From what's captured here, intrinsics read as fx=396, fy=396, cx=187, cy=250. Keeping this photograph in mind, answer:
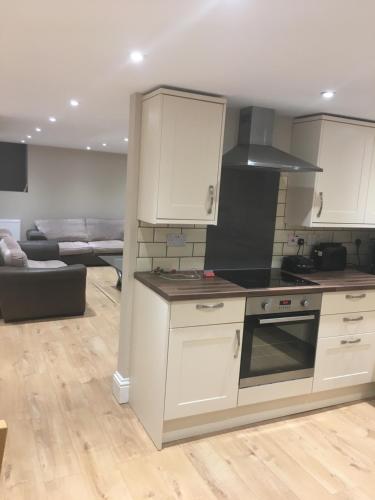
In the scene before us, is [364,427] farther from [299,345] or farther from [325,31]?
[325,31]

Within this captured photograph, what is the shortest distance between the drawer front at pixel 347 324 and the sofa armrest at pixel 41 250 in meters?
4.70

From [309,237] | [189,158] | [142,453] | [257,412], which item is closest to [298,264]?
[309,237]

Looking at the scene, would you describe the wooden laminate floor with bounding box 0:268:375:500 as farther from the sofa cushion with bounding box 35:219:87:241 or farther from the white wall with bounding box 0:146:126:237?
the white wall with bounding box 0:146:126:237

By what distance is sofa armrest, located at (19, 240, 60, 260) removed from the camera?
20.1ft

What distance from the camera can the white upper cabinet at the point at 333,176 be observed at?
9.59 feet

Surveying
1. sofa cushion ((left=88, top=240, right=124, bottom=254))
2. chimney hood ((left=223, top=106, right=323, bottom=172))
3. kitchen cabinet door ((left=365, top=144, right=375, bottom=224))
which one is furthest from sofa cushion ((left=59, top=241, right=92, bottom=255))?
kitchen cabinet door ((left=365, top=144, right=375, bottom=224))

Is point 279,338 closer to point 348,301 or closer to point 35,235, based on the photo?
point 348,301

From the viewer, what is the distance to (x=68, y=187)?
25.9 ft

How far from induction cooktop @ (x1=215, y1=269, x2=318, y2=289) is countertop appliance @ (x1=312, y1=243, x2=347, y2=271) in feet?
1.21

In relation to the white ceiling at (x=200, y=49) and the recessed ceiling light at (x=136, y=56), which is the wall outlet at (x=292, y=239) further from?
the recessed ceiling light at (x=136, y=56)

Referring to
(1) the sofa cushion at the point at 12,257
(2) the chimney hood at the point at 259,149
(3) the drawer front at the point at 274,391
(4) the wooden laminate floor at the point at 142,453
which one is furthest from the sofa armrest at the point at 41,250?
(3) the drawer front at the point at 274,391

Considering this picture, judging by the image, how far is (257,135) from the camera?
278 centimetres

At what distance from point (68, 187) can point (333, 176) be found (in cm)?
606

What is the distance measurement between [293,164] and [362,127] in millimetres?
817
